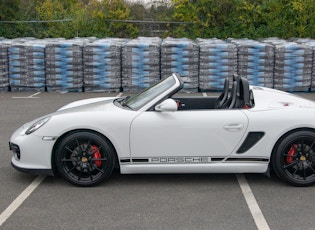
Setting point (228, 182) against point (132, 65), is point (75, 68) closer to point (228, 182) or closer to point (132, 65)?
point (132, 65)

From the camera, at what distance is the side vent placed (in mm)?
5527

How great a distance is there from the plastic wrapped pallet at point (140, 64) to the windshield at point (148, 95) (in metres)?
7.24

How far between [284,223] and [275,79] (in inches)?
367

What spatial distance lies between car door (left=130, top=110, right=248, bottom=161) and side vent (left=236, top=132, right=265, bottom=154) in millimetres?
79

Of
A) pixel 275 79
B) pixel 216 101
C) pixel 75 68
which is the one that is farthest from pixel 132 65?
pixel 216 101

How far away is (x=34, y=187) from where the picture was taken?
5.64 metres

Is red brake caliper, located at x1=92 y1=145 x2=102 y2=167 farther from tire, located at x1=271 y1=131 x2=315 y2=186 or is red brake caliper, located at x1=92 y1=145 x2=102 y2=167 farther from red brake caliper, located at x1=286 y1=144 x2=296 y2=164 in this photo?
red brake caliper, located at x1=286 y1=144 x2=296 y2=164

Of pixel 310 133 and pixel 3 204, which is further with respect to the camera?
pixel 310 133

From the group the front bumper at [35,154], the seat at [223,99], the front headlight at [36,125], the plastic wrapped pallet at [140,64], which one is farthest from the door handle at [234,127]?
the plastic wrapped pallet at [140,64]

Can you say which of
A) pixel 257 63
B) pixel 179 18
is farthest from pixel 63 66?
pixel 179 18

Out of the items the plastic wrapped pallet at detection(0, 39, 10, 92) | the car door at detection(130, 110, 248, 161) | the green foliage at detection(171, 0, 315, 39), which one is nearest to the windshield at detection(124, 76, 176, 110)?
the car door at detection(130, 110, 248, 161)

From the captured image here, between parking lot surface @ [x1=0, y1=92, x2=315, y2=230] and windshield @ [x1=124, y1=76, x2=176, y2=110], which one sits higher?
windshield @ [x1=124, y1=76, x2=176, y2=110]

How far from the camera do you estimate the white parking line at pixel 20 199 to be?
482cm

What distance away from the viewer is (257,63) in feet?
44.1
